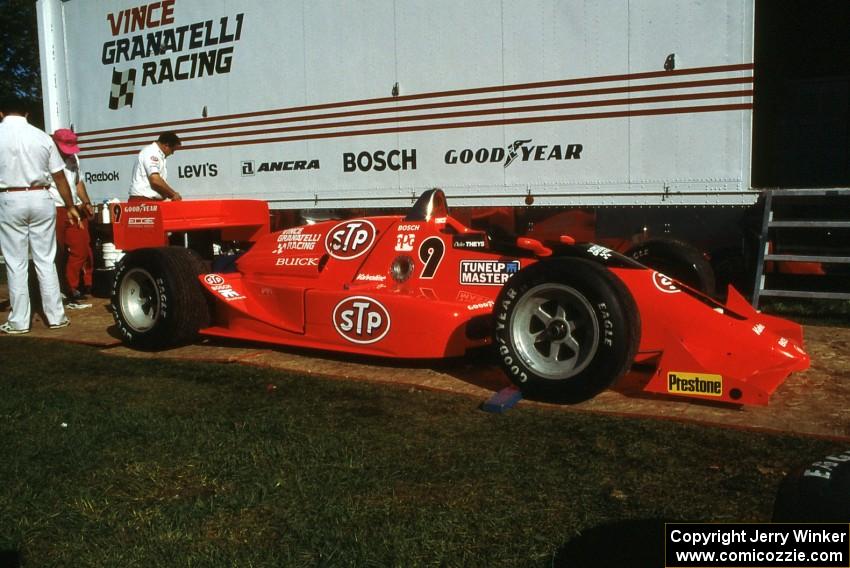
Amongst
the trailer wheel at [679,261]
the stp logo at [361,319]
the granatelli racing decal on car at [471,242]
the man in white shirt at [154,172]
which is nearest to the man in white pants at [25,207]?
the man in white shirt at [154,172]

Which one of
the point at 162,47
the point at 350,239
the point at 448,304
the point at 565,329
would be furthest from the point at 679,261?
the point at 162,47

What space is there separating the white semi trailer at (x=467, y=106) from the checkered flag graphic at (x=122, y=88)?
1.6 inches

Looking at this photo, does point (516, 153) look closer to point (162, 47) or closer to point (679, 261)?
point (679, 261)

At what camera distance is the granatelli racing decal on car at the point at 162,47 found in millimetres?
9180

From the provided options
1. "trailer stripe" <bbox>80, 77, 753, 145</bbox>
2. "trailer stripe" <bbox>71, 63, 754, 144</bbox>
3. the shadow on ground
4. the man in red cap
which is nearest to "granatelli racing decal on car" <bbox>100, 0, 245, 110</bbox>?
"trailer stripe" <bbox>71, 63, 754, 144</bbox>

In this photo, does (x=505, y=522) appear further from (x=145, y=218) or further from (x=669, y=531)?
(x=145, y=218)

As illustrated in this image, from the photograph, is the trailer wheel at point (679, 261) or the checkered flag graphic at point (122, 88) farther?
the checkered flag graphic at point (122, 88)

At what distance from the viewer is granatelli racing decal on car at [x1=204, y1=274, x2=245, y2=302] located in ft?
19.0

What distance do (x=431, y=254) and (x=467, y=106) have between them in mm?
2676

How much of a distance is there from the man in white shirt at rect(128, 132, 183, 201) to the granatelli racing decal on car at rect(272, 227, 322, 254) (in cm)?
281

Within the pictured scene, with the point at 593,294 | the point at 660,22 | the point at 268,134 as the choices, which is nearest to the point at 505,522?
the point at 593,294

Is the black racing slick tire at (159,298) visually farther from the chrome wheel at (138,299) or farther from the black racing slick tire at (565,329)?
the black racing slick tire at (565,329)

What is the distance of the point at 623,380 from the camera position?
4688 mm

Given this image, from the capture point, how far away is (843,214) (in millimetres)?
7145
